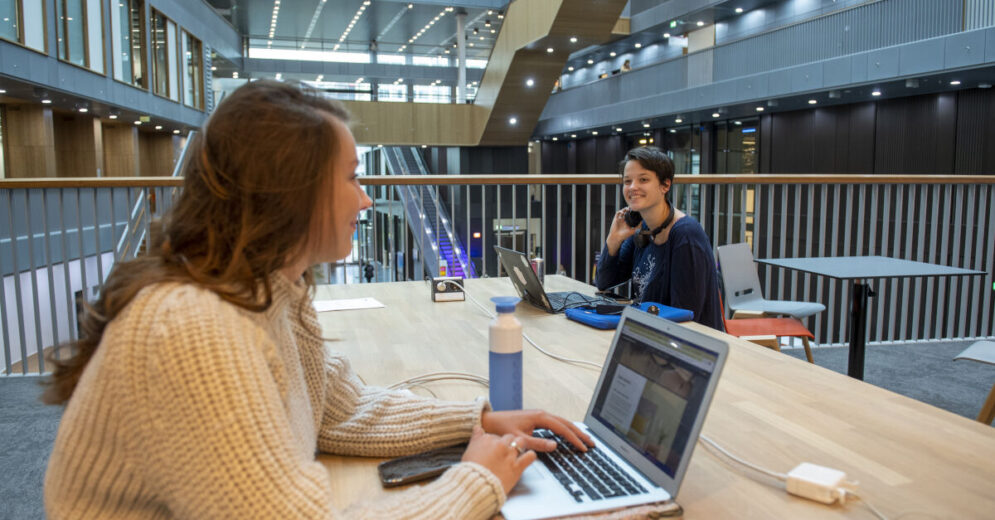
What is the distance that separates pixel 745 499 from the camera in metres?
1.07

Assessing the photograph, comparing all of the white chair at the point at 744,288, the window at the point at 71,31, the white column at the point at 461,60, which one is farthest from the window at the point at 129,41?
the white chair at the point at 744,288

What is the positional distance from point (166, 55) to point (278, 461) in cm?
1688

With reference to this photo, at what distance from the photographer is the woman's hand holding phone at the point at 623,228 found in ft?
10.2

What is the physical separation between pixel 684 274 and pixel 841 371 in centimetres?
200

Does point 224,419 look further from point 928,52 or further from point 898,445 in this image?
point 928,52

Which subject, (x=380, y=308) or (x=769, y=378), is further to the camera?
(x=380, y=308)

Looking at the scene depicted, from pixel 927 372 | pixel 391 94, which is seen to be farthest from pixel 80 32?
pixel 927 372

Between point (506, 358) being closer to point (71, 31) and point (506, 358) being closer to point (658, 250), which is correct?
point (658, 250)

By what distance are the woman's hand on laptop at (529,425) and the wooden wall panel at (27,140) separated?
527 inches

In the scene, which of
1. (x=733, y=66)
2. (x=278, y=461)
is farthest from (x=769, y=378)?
(x=733, y=66)

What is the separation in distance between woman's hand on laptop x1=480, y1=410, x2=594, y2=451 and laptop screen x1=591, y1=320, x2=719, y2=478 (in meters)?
0.06

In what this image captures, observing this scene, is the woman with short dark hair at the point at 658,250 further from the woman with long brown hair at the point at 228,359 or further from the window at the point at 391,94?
the window at the point at 391,94

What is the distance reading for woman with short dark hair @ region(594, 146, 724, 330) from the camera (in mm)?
2662

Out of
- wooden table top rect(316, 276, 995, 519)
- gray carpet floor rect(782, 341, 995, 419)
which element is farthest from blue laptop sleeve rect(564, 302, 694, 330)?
gray carpet floor rect(782, 341, 995, 419)
